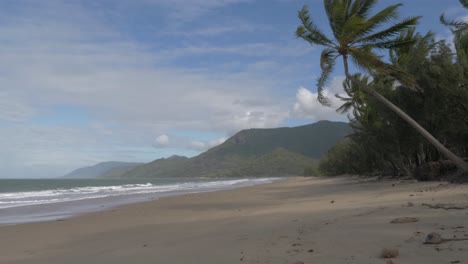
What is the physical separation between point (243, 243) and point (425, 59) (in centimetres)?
1504

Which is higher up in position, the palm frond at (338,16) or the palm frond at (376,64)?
the palm frond at (338,16)

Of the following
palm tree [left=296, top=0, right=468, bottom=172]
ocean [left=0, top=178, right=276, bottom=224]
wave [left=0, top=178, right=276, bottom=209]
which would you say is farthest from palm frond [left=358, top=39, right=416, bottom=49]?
wave [left=0, top=178, right=276, bottom=209]

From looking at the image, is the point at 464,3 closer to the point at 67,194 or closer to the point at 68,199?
the point at 68,199

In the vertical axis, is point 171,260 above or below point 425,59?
below

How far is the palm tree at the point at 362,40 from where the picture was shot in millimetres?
15992

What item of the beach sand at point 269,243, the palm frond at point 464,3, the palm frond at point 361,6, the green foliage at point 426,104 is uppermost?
the palm frond at point 361,6

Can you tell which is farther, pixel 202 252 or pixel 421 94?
pixel 421 94

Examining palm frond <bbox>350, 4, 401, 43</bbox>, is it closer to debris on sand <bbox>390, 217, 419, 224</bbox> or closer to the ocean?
debris on sand <bbox>390, 217, 419, 224</bbox>

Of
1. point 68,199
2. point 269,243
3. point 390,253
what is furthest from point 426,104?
point 68,199

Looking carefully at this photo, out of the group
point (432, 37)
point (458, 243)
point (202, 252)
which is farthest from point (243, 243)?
point (432, 37)

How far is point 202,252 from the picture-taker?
6.65 m

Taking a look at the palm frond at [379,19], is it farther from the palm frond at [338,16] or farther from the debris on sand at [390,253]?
the debris on sand at [390,253]

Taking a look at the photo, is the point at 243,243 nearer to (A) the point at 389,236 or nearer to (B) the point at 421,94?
(A) the point at 389,236

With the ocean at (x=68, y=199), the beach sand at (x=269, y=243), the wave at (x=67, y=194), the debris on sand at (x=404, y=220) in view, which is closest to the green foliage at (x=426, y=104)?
the beach sand at (x=269, y=243)
